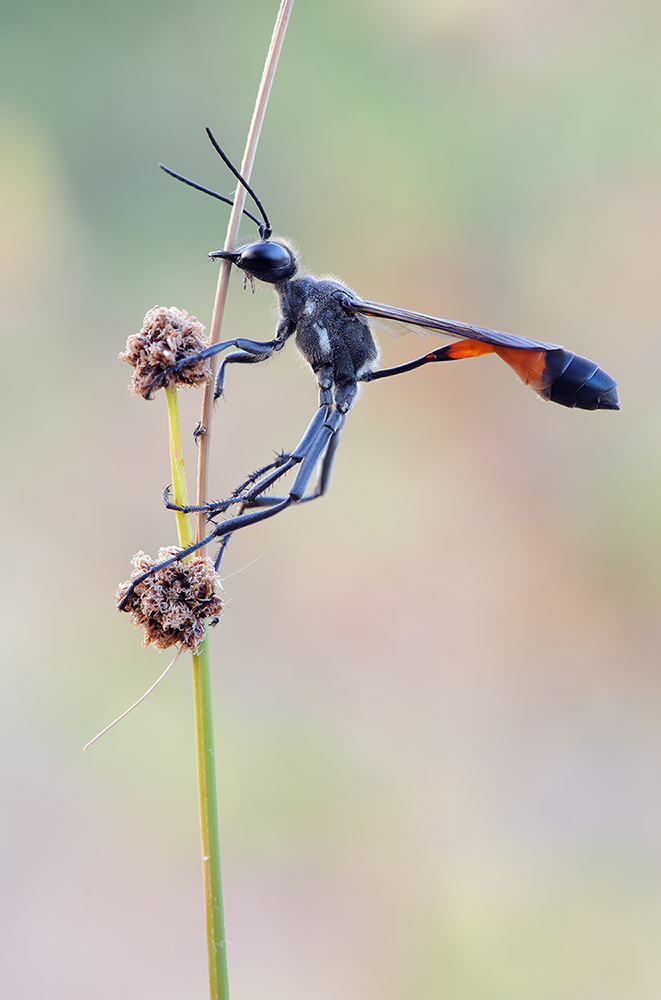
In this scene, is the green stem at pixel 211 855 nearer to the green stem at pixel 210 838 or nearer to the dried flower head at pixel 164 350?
the green stem at pixel 210 838

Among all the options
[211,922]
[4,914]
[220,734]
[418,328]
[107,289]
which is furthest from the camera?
[107,289]

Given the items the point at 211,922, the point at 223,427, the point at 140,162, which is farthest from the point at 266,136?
the point at 211,922

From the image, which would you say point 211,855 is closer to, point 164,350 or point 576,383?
point 164,350

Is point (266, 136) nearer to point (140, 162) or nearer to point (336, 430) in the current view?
point (140, 162)

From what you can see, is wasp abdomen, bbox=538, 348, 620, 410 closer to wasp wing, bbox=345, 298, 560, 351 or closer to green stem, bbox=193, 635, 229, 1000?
wasp wing, bbox=345, 298, 560, 351

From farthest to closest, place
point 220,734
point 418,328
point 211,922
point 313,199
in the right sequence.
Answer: point 313,199
point 220,734
point 418,328
point 211,922

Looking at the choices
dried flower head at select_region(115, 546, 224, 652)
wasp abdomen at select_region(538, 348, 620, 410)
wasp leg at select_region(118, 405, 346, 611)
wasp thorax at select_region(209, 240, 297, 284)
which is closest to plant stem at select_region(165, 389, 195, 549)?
dried flower head at select_region(115, 546, 224, 652)

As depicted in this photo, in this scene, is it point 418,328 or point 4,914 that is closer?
point 418,328
